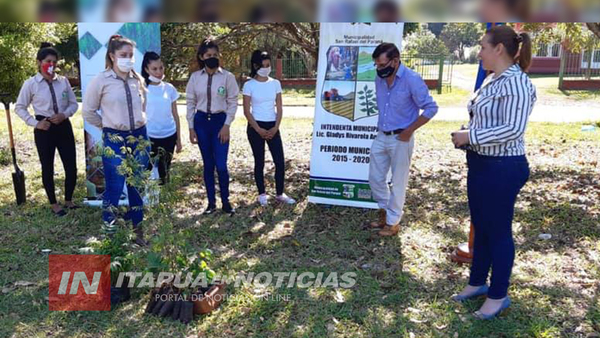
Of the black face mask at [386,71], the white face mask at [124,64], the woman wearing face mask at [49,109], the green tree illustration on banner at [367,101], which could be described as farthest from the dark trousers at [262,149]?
the woman wearing face mask at [49,109]

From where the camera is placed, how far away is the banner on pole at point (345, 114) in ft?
18.5

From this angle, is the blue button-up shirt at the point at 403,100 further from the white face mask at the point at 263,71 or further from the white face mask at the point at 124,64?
the white face mask at the point at 124,64

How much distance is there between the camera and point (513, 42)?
3.15m

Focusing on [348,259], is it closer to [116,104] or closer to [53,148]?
[116,104]

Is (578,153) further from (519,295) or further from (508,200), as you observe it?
(508,200)

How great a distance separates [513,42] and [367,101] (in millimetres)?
2627

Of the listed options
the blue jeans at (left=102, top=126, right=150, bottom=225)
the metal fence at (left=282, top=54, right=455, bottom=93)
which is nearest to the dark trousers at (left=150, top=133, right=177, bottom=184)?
the blue jeans at (left=102, top=126, right=150, bottom=225)

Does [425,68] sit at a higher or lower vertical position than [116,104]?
higher

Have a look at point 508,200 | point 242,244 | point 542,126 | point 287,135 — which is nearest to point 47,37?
point 287,135

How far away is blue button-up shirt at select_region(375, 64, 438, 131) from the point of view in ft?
15.5

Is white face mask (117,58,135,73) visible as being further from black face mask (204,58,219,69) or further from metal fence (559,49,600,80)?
metal fence (559,49,600,80)

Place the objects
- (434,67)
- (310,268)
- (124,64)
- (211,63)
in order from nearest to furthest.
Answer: (124,64) → (310,268) → (211,63) → (434,67)

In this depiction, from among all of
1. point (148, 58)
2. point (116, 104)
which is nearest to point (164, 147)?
point (148, 58)

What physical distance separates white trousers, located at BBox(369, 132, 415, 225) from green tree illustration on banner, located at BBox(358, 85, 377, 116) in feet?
2.32
